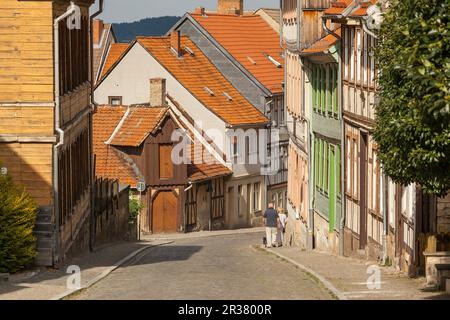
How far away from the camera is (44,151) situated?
26.0m

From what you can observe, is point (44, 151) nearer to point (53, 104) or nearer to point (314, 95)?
point (53, 104)

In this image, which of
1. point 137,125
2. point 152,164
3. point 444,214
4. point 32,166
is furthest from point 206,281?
point 137,125

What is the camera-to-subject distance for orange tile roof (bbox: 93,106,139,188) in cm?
5960

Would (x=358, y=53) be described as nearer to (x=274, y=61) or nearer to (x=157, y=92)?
(x=157, y=92)

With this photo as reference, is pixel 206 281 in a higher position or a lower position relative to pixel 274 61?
lower

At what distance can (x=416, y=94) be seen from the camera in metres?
16.0

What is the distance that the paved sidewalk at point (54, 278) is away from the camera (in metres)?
21.8

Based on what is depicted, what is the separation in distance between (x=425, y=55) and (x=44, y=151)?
1233cm

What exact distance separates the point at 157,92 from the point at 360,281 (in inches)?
1631

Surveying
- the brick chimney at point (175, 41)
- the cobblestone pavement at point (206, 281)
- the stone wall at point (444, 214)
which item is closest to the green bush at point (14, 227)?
the cobblestone pavement at point (206, 281)

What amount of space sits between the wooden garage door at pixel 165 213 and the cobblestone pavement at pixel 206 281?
27.5 meters

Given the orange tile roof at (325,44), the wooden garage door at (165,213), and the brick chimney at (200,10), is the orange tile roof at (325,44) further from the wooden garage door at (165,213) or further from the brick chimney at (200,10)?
the brick chimney at (200,10)

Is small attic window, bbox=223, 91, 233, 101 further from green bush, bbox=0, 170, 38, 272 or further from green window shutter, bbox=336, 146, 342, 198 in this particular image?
green bush, bbox=0, 170, 38, 272

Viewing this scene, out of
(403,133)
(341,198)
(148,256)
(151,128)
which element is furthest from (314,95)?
(403,133)
